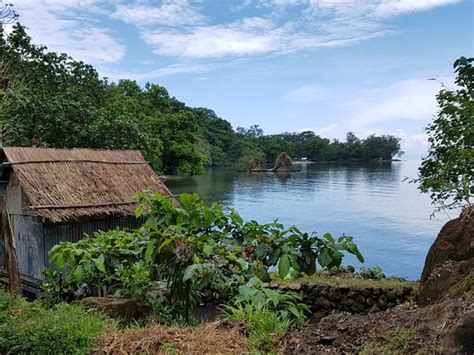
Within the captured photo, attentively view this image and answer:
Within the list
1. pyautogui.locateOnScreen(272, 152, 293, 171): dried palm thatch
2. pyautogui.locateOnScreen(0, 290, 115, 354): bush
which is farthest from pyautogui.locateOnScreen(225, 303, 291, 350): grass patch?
pyautogui.locateOnScreen(272, 152, 293, 171): dried palm thatch

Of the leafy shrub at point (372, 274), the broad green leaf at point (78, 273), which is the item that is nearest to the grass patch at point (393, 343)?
the broad green leaf at point (78, 273)

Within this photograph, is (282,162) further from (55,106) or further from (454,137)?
(454,137)

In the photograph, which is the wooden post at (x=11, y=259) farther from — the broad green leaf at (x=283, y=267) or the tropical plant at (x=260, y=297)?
the broad green leaf at (x=283, y=267)

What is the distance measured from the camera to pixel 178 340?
3.39m

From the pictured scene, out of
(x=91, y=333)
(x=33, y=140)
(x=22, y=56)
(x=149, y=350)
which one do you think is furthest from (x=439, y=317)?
(x=22, y=56)

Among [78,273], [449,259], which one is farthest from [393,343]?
[449,259]

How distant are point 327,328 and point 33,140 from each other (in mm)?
15548

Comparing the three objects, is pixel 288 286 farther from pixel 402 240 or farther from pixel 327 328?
pixel 402 240

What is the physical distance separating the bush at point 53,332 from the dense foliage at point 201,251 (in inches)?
15.8

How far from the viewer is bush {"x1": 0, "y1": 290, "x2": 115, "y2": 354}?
11.8 ft

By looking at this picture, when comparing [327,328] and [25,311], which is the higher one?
[327,328]

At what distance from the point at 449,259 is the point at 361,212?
2750 centimetres

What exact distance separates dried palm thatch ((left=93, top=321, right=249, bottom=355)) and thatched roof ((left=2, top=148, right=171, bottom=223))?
7.05m

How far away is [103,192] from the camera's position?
37.2 ft
